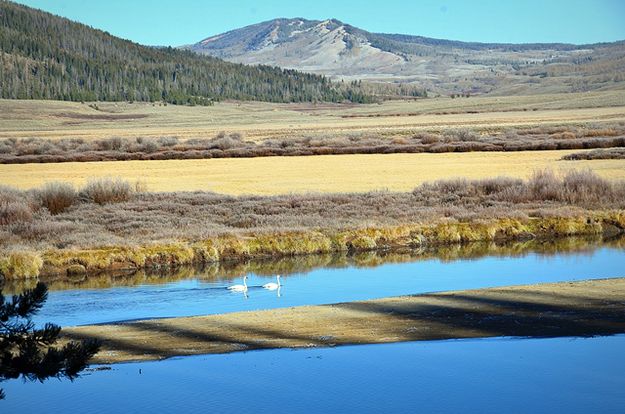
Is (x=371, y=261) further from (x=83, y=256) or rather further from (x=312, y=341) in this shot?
(x=312, y=341)

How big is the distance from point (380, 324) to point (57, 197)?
19364 millimetres

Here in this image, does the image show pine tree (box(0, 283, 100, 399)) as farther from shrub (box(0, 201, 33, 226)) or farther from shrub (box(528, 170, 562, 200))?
shrub (box(528, 170, 562, 200))

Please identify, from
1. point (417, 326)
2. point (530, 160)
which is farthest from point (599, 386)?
point (530, 160)

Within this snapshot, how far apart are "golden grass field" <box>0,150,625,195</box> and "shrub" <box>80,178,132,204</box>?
5852mm

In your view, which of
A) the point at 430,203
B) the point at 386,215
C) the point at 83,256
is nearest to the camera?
the point at 83,256

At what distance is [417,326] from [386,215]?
49.9 ft

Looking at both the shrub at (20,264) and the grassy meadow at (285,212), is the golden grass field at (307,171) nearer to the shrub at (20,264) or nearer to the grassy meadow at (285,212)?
the grassy meadow at (285,212)

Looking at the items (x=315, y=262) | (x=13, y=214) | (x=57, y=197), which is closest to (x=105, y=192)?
(x=57, y=197)

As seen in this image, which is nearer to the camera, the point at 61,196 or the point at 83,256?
the point at 83,256

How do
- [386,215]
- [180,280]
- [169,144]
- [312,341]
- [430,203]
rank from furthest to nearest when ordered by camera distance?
1. [169,144]
2. [430,203]
3. [386,215]
4. [180,280]
5. [312,341]

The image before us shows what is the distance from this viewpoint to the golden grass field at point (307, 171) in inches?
1732

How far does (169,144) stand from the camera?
3137 inches

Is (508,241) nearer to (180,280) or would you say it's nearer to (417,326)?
(180,280)

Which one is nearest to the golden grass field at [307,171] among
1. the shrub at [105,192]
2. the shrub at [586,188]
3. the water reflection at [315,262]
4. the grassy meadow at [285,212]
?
the grassy meadow at [285,212]
